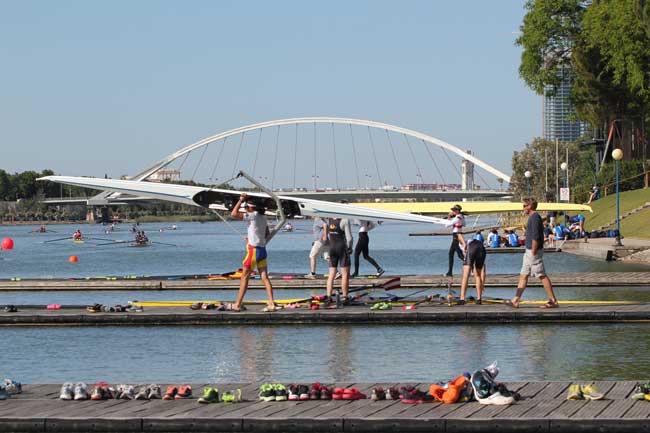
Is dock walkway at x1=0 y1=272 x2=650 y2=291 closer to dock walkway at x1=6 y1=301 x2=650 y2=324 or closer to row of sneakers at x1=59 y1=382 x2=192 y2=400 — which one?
dock walkway at x1=6 y1=301 x2=650 y2=324

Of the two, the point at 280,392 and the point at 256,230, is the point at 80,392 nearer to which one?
the point at 280,392

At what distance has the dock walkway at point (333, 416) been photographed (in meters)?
10.3

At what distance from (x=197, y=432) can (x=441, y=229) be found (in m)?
123

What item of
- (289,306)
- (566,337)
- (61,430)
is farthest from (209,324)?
(61,430)

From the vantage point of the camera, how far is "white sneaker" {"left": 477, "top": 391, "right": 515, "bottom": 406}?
1105 centimetres

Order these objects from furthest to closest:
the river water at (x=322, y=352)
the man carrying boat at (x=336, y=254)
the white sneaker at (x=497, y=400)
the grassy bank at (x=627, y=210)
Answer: the grassy bank at (x=627, y=210), the man carrying boat at (x=336, y=254), the river water at (x=322, y=352), the white sneaker at (x=497, y=400)

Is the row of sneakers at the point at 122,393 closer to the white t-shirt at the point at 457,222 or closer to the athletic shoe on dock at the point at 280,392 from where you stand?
the athletic shoe on dock at the point at 280,392

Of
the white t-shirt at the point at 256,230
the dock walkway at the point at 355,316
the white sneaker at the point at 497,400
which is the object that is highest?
the white t-shirt at the point at 256,230

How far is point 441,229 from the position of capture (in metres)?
133

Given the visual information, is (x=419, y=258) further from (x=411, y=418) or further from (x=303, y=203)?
(x=411, y=418)

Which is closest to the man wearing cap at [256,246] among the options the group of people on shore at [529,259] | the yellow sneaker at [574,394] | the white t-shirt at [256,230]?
the white t-shirt at [256,230]

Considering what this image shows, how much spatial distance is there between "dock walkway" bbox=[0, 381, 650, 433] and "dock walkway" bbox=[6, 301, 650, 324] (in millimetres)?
7932

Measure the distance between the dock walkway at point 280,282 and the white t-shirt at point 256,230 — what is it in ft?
28.0

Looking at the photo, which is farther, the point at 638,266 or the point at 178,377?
the point at 638,266
